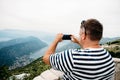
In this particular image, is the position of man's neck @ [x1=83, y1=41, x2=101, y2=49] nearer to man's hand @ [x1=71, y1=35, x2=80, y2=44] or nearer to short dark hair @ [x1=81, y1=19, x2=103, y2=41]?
short dark hair @ [x1=81, y1=19, x2=103, y2=41]

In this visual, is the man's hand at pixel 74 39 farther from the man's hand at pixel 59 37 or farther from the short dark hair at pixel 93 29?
the short dark hair at pixel 93 29

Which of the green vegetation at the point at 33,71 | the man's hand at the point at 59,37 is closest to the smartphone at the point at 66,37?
the man's hand at the point at 59,37

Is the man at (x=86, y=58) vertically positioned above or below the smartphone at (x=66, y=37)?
below

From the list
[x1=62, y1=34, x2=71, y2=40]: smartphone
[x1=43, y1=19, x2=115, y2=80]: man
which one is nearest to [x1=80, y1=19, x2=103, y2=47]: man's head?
[x1=43, y1=19, x2=115, y2=80]: man

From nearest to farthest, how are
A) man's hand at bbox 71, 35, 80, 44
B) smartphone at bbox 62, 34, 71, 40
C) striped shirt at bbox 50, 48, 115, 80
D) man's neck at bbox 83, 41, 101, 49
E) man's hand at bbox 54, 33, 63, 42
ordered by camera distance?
striped shirt at bbox 50, 48, 115, 80
man's neck at bbox 83, 41, 101, 49
man's hand at bbox 54, 33, 63, 42
smartphone at bbox 62, 34, 71, 40
man's hand at bbox 71, 35, 80, 44

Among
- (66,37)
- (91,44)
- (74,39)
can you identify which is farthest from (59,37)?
(91,44)

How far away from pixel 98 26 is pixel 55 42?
474 millimetres

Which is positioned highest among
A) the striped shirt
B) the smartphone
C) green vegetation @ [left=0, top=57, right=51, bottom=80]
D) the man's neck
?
the smartphone

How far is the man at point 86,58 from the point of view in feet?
7.89

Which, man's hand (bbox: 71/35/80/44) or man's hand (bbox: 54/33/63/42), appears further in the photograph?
man's hand (bbox: 71/35/80/44)

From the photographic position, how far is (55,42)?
2.58 m

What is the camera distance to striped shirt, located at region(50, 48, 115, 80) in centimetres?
240

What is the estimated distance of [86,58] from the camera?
240 cm

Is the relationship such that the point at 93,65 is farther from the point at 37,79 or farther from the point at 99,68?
the point at 37,79
